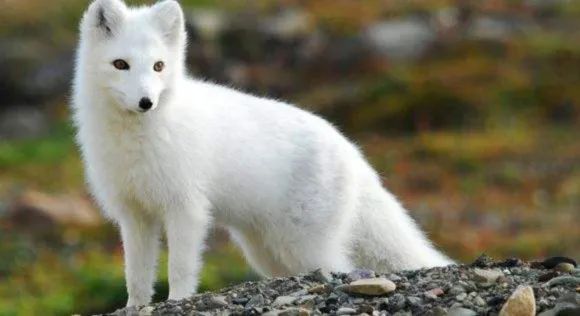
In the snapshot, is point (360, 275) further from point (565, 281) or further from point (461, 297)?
point (565, 281)

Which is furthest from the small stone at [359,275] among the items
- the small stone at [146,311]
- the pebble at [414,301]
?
the small stone at [146,311]

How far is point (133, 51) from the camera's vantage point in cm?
955

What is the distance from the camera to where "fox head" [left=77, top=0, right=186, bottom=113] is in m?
9.42

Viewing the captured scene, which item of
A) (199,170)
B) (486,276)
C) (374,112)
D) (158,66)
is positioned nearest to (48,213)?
(374,112)

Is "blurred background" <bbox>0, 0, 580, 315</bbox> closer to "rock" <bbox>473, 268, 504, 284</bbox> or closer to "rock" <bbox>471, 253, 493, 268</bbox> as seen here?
"rock" <bbox>471, 253, 493, 268</bbox>

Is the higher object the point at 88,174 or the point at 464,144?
the point at 464,144

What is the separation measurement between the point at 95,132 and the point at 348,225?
7.76 feet

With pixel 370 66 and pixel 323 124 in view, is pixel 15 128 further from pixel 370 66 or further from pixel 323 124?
pixel 323 124

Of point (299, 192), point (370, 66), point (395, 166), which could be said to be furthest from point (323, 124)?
point (370, 66)

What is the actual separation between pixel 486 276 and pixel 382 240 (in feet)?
8.92

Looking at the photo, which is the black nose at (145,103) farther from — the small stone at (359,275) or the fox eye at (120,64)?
the small stone at (359,275)

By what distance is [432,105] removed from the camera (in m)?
26.2

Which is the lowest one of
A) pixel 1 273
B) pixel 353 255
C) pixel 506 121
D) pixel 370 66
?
pixel 353 255

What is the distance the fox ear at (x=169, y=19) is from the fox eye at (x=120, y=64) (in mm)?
492
